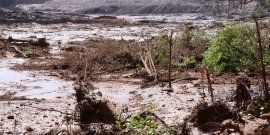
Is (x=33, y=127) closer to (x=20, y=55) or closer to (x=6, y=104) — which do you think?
(x=6, y=104)

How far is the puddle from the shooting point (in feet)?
34.0

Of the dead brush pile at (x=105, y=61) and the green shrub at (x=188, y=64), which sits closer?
the green shrub at (x=188, y=64)

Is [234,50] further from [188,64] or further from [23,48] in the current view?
[23,48]

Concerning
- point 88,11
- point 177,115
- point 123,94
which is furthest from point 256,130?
point 88,11

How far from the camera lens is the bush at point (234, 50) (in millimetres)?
10672

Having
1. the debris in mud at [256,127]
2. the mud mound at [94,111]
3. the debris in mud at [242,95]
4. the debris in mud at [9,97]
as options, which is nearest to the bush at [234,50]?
the debris in mud at [242,95]

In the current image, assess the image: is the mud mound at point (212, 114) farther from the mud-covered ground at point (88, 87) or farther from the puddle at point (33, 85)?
the puddle at point (33, 85)

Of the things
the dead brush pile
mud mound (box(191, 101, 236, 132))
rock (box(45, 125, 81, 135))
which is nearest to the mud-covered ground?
Result: the dead brush pile

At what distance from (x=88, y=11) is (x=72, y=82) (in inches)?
2152

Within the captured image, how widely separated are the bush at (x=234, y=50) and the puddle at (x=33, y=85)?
472cm

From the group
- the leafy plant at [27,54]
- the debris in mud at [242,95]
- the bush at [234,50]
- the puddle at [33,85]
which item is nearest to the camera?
the debris in mud at [242,95]

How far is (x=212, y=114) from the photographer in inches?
223

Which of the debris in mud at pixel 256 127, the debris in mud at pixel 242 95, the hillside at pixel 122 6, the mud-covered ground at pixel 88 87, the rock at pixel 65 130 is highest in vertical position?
the hillside at pixel 122 6

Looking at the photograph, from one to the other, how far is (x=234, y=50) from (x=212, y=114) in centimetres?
608
